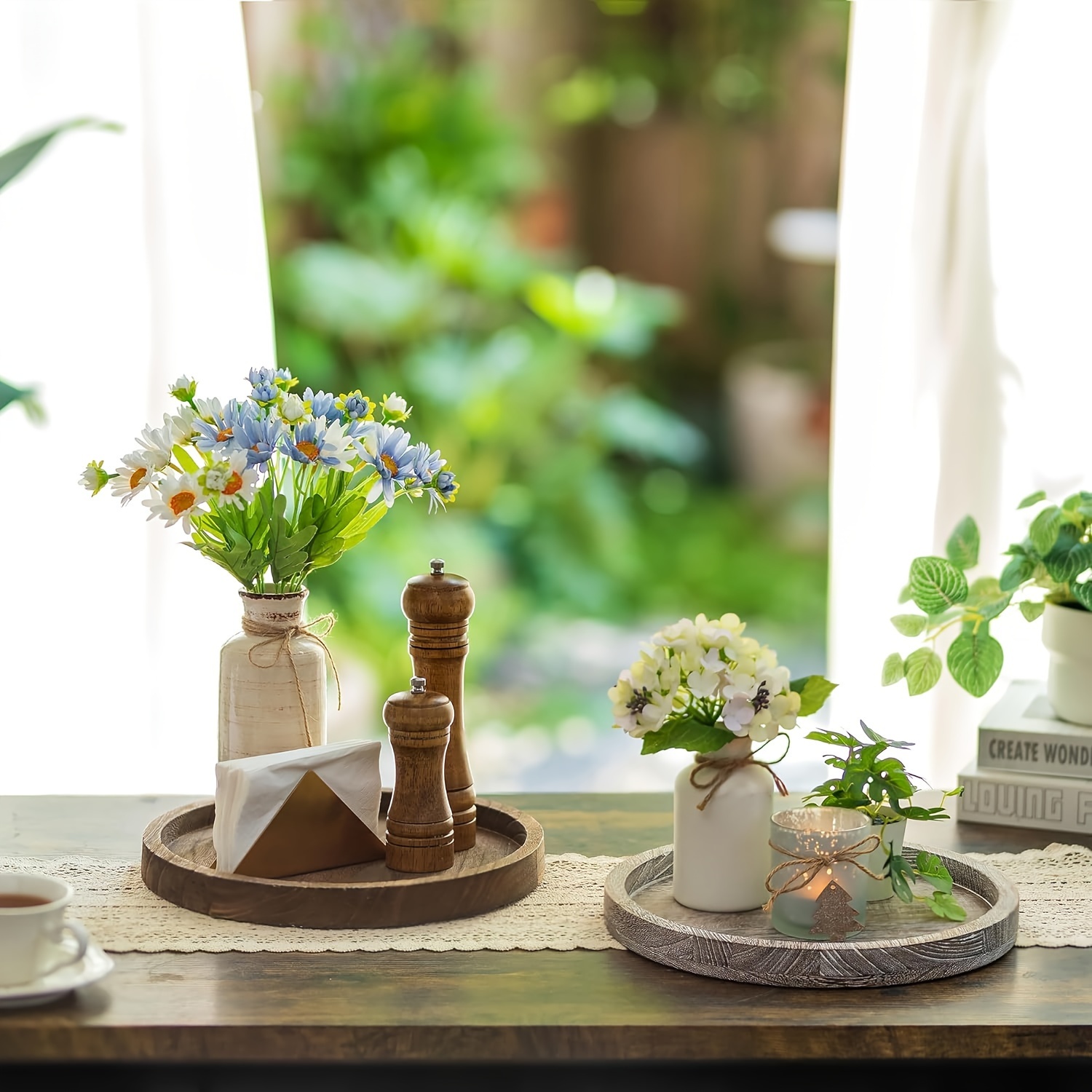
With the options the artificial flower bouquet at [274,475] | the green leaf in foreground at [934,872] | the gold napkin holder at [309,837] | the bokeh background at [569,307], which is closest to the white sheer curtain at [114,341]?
the artificial flower bouquet at [274,475]

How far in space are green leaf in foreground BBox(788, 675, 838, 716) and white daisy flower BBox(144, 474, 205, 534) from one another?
496 mm

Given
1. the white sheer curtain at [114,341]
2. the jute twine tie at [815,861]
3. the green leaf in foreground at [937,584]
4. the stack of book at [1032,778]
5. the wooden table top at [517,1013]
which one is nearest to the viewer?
the wooden table top at [517,1013]

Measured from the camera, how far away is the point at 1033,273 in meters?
1.82

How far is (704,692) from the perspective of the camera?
108cm

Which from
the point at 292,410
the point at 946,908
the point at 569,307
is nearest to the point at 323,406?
the point at 292,410

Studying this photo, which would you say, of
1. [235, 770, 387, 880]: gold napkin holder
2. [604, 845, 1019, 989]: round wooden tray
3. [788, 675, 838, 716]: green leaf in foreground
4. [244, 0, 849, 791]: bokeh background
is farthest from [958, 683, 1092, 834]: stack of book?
[244, 0, 849, 791]: bokeh background

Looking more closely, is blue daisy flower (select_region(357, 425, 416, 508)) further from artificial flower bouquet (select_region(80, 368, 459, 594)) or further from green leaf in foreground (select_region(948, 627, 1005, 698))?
green leaf in foreground (select_region(948, 627, 1005, 698))

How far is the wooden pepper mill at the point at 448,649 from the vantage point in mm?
1203

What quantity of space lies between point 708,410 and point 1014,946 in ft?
10.6

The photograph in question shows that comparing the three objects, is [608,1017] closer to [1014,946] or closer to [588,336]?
[1014,946]

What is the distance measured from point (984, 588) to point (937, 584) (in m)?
0.09

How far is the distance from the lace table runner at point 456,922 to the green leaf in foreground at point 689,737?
0.15 m

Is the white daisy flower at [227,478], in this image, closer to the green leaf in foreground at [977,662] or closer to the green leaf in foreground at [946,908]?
the green leaf in foreground at [946,908]

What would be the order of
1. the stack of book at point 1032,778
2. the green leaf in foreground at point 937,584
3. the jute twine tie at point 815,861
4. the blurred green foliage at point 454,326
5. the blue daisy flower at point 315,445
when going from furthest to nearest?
the blurred green foliage at point 454,326
the green leaf in foreground at point 937,584
the stack of book at point 1032,778
the blue daisy flower at point 315,445
the jute twine tie at point 815,861
